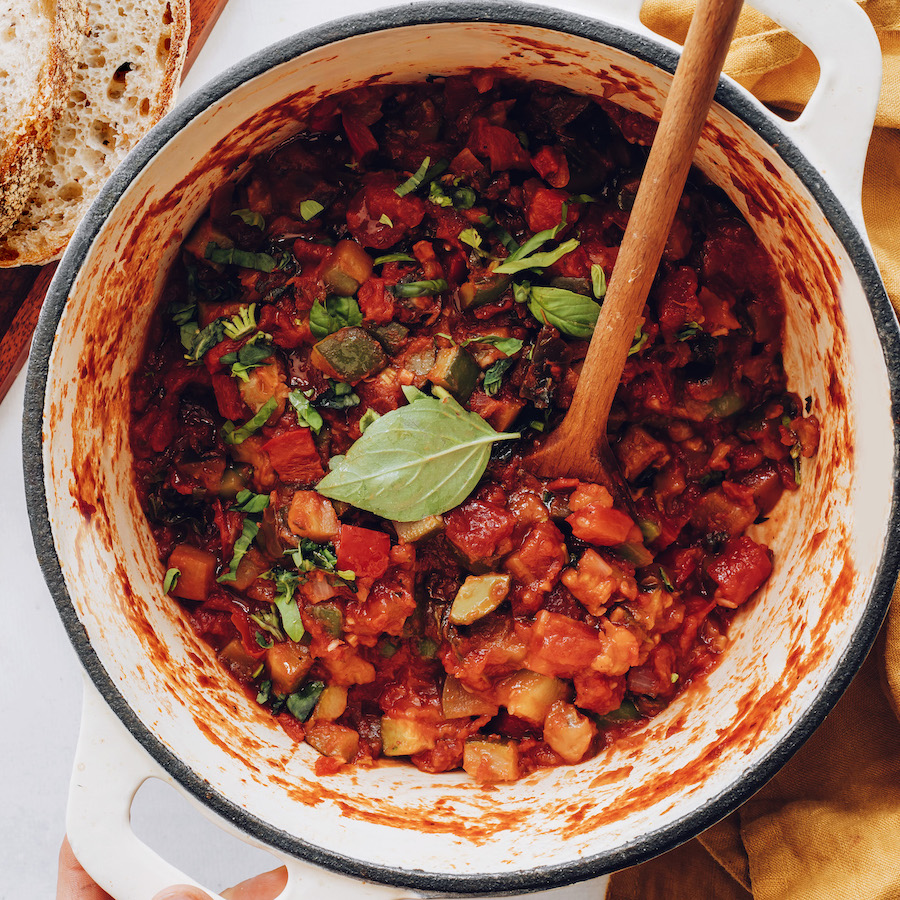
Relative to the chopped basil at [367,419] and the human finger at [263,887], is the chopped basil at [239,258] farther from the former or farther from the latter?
the human finger at [263,887]

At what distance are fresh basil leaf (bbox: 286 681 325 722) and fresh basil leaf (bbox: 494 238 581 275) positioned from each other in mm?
1416

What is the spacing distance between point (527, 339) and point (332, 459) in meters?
0.69

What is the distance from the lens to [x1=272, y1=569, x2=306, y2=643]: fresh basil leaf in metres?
2.69

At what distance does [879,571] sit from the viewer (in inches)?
83.2

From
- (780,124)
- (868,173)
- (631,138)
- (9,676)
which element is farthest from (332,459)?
(868,173)

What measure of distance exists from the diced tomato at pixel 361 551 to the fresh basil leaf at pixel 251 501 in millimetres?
305

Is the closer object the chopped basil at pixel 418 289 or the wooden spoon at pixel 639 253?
the wooden spoon at pixel 639 253

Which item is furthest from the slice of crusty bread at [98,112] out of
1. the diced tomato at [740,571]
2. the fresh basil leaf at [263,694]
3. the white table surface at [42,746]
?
the diced tomato at [740,571]

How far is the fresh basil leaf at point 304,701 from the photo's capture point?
9.10 ft

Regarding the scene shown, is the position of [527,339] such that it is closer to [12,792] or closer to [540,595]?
[540,595]

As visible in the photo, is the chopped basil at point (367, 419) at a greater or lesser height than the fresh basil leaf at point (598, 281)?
lesser

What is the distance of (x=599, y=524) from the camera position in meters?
2.57

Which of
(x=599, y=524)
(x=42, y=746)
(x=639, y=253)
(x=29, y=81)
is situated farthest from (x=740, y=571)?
(x=29, y=81)

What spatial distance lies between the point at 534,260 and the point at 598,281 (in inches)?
7.7
